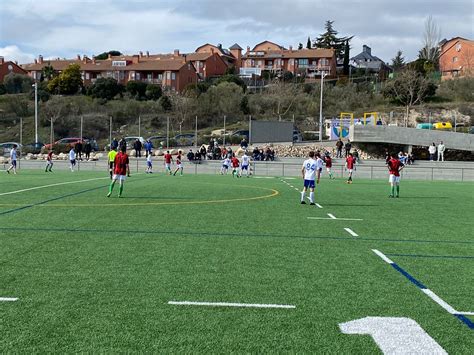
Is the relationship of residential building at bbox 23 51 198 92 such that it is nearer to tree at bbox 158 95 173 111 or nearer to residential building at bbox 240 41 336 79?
tree at bbox 158 95 173 111

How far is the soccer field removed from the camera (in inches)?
193

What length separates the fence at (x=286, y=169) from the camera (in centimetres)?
3841

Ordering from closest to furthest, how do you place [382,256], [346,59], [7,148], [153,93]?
[382,256]
[7,148]
[153,93]
[346,59]

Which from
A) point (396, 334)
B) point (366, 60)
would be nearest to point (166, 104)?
point (396, 334)

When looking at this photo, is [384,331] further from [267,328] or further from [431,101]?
[431,101]

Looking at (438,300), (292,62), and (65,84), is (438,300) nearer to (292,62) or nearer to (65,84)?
(65,84)

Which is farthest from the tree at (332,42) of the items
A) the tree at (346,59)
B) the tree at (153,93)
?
the tree at (153,93)

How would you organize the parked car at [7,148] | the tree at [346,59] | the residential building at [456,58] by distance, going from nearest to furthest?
the parked car at [7,148]
the residential building at [456,58]
the tree at [346,59]

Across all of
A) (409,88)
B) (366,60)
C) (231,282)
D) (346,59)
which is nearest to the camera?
(231,282)

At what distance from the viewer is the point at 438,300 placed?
20.7 feet

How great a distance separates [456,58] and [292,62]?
31.2 m

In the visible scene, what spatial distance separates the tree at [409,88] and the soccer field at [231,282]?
2557 inches

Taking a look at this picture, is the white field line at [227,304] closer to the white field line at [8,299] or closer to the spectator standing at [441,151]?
the white field line at [8,299]

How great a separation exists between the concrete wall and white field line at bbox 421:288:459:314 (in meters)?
42.0
